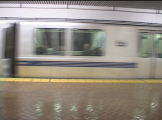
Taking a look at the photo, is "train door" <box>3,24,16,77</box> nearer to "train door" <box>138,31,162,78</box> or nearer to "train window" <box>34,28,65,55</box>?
"train window" <box>34,28,65,55</box>

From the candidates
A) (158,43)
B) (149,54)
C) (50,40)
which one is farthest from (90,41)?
(158,43)

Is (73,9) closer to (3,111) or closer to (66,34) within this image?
(66,34)

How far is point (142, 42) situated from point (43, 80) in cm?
444

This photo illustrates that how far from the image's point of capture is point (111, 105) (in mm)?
5176

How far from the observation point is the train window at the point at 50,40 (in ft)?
26.1

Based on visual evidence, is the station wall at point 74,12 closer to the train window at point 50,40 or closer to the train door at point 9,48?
the train door at point 9,48

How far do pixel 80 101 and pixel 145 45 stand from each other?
4526 millimetres

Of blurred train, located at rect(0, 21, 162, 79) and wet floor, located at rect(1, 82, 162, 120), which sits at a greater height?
blurred train, located at rect(0, 21, 162, 79)

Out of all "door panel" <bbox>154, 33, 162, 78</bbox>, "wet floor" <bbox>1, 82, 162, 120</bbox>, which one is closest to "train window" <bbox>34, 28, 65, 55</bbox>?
"wet floor" <bbox>1, 82, 162, 120</bbox>

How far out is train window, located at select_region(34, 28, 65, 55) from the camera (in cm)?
795

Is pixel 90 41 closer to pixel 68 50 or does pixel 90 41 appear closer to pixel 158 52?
pixel 68 50

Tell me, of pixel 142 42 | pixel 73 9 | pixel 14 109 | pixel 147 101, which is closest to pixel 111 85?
pixel 147 101

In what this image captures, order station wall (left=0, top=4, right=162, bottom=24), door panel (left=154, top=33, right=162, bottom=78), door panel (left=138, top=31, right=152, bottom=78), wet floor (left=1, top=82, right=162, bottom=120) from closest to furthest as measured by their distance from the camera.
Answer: wet floor (left=1, top=82, right=162, bottom=120) < door panel (left=138, top=31, right=152, bottom=78) < door panel (left=154, top=33, right=162, bottom=78) < station wall (left=0, top=4, right=162, bottom=24)

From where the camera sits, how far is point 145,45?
28.0 ft
